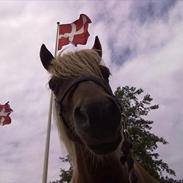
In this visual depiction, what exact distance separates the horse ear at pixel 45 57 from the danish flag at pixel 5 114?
1620 cm

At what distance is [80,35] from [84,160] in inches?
552

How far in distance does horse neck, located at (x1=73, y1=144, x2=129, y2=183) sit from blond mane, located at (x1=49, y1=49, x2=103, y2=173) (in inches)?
9.2

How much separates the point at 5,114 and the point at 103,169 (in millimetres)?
17989

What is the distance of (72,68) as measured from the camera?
4613mm

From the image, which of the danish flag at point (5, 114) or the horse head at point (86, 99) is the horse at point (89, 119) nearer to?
the horse head at point (86, 99)

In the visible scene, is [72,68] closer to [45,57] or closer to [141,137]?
[45,57]

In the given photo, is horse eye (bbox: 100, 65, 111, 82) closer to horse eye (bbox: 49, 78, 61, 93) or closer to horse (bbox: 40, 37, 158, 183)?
horse (bbox: 40, 37, 158, 183)

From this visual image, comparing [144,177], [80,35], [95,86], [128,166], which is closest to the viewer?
[95,86]

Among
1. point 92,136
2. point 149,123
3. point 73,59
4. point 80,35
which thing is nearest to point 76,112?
point 92,136

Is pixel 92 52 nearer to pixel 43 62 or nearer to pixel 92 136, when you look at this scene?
pixel 43 62

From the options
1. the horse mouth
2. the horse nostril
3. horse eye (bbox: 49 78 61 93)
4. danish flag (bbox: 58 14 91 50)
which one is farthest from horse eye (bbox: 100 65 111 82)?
danish flag (bbox: 58 14 91 50)

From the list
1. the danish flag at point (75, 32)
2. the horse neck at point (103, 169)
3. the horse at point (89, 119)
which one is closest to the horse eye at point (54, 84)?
the horse at point (89, 119)

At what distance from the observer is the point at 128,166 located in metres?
4.38

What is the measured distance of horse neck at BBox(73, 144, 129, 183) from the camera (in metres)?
4.25
